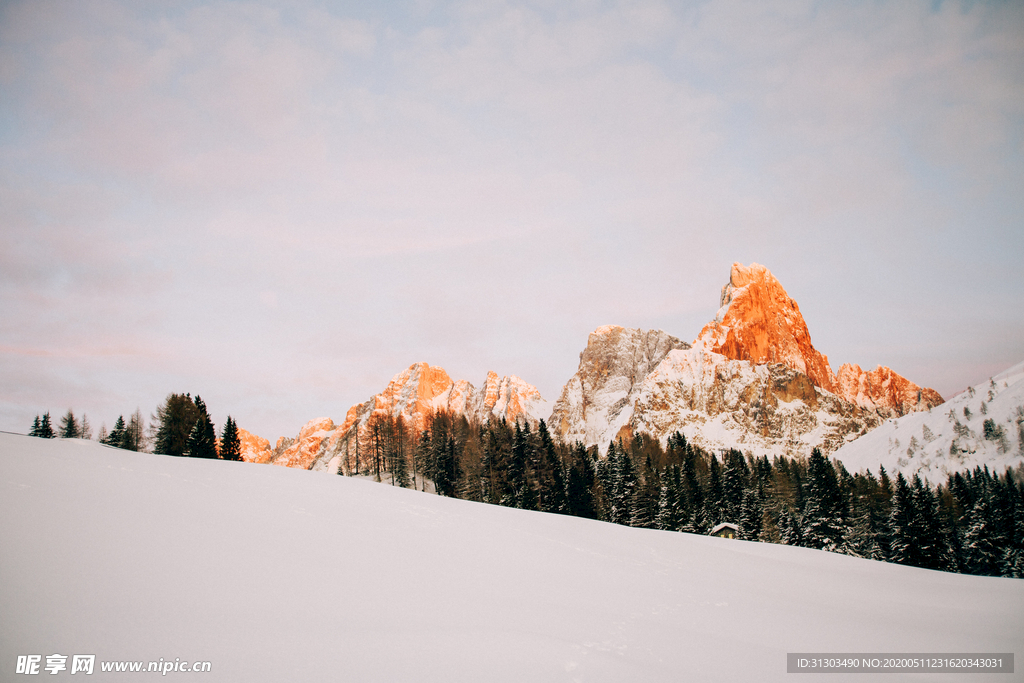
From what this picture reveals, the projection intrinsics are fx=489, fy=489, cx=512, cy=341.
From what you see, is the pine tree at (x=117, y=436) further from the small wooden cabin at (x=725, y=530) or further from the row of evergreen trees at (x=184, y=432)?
the small wooden cabin at (x=725, y=530)

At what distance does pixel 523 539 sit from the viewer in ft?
65.3

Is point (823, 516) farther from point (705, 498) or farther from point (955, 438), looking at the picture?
point (955, 438)

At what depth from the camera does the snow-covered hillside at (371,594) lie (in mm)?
7703

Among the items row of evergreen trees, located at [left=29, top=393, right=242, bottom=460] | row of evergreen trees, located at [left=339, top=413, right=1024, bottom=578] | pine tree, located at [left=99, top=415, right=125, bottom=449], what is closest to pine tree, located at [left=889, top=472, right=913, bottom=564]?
row of evergreen trees, located at [left=339, top=413, right=1024, bottom=578]

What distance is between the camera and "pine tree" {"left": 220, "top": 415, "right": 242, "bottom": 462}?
5451cm

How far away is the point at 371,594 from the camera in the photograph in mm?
10898

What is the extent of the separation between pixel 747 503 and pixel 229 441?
190 feet

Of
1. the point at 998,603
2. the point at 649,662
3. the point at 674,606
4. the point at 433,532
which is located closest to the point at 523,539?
the point at 433,532

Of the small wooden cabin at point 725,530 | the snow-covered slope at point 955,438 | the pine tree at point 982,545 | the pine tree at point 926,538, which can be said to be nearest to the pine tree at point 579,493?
the small wooden cabin at point 725,530

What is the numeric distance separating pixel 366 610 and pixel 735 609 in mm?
11449

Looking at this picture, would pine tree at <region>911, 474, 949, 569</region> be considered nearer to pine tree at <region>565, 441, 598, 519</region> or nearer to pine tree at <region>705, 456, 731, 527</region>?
pine tree at <region>705, 456, 731, 527</region>

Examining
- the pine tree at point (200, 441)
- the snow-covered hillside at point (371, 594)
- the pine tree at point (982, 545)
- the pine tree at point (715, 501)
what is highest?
the pine tree at point (200, 441)

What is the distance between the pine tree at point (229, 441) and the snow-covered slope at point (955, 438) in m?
156

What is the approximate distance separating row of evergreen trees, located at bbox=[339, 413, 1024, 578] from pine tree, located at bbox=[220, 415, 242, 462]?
22919mm
